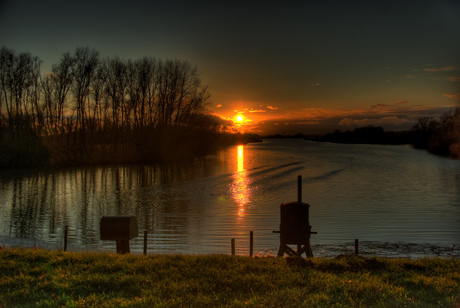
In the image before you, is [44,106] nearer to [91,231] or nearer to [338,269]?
[91,231]

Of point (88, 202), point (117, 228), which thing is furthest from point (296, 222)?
point (88, 202)

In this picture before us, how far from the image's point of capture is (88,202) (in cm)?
2606

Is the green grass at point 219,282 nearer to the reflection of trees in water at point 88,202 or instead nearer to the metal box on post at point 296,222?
the metal box on post at point 296,222

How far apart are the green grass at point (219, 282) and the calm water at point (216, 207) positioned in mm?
5407

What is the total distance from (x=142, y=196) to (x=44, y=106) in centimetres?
3811

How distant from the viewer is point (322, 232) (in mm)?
17922

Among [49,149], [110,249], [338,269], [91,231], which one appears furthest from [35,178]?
[338,269]

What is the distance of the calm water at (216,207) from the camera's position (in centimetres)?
1661

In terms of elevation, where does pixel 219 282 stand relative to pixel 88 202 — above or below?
above

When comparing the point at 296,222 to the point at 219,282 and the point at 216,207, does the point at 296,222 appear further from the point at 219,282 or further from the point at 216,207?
the point at 216,207

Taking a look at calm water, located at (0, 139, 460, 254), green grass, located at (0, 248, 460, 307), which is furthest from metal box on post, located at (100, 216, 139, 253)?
calm water, located at (0, 139, 460, 254)

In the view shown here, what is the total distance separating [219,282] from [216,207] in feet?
59.0

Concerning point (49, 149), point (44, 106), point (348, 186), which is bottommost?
point (348, 186)

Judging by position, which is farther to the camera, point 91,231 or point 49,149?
point 49,149
